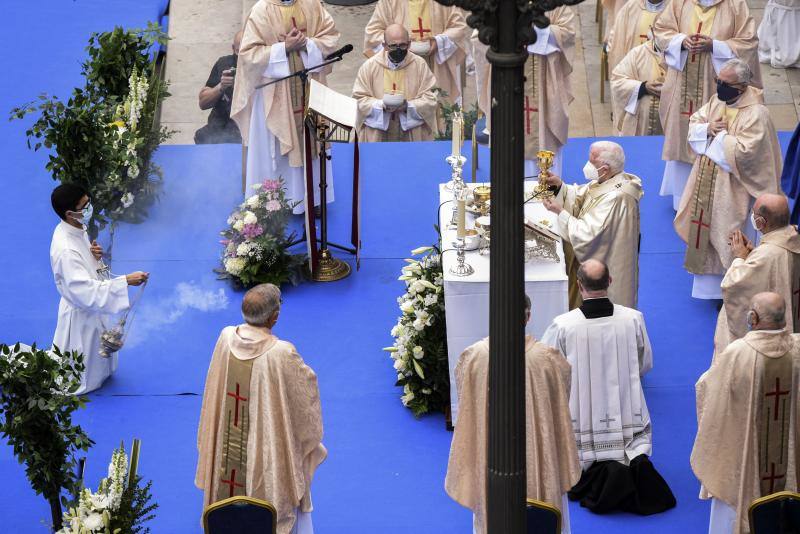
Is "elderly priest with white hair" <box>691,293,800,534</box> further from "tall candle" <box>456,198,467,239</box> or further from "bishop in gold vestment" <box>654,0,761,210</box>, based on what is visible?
"bishop in gold vestment" <box>654,0,761,210</box>

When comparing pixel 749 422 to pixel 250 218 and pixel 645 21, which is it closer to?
pixel 250 218

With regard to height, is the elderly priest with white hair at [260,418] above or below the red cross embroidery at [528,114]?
below

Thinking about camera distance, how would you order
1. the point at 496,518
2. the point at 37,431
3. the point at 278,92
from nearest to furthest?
the point at 496,518 → the point at 37,431 → the point at 278,92

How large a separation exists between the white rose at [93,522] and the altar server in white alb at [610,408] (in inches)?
109

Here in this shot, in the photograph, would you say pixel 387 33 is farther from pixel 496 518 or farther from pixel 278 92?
pixel 496 518

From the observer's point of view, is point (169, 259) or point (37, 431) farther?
point (169, 259)

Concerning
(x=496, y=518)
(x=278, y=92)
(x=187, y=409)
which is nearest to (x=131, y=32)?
(x=278, y=92)

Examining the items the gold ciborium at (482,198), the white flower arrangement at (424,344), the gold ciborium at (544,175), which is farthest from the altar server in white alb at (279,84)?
the gold ciborium at (544,175)

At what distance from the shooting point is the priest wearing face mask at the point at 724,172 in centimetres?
1018

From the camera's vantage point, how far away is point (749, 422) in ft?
24.8

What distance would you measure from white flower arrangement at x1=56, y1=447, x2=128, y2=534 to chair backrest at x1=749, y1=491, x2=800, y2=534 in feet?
10.4

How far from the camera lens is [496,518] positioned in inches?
224

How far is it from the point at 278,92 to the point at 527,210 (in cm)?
290

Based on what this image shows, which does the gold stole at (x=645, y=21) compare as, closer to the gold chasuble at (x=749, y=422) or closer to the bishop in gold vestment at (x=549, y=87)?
the bishop in gold vestment at (x=549, y=87)
